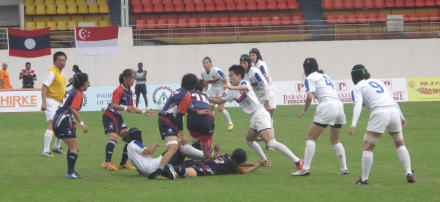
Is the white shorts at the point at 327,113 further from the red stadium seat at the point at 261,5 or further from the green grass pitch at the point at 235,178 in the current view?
the red stadium seat at the point at 261,5

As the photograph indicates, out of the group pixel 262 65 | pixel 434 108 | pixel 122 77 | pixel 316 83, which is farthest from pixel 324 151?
pixel 434 108

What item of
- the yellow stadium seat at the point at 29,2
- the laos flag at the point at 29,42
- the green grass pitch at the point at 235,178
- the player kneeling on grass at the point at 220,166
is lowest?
the green grass pitch at the point at 235,178

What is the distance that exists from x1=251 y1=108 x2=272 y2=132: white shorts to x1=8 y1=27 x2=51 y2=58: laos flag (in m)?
22.0

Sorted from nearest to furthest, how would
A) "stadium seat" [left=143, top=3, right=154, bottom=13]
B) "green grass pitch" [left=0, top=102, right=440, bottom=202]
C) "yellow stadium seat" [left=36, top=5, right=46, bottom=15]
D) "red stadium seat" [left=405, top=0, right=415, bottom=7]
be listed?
"green grass pitch" [left=0, top=102, right=440, bottom=202], "yellow stadium seat" [left=36, top=5, right=46, bottom=15], "stadium seat" [left=143, top=3, right=154, bottom=13], "red stadium seat" [left=405, top=0, right=415, bottom=7]

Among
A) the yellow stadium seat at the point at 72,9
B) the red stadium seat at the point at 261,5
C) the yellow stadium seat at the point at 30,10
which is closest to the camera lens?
the yellow stadium seat at the point at 30,10

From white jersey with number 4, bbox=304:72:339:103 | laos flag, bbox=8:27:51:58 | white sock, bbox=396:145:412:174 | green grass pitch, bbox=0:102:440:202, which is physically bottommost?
green grass pitch, bbox=0:102:440:202

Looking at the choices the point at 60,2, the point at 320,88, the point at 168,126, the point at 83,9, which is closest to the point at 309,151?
the point at 320,88

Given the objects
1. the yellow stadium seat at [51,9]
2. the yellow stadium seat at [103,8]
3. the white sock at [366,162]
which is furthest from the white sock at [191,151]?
the yellow stadium seat at [51,9]

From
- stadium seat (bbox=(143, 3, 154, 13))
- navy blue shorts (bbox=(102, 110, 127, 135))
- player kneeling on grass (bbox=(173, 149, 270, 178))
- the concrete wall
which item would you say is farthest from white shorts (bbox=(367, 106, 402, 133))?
stadium seat (bbox=(143, 3, 154, 13))

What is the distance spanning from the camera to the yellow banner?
29875 millimetres

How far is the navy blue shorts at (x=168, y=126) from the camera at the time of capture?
10.9 meters

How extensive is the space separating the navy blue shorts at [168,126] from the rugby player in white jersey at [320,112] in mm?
2013

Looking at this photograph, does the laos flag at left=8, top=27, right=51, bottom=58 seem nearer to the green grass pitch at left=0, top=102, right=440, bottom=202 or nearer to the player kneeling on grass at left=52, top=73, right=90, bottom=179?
the green grass pitch at left=0, top=102, right=440, bottom=202

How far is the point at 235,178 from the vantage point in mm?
10719
